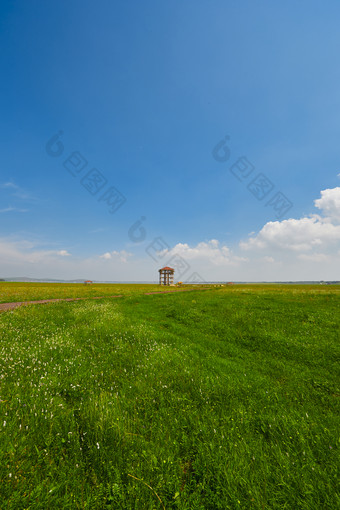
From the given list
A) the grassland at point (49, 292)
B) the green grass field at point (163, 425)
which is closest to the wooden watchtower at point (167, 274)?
the grassland at point (49, 292)

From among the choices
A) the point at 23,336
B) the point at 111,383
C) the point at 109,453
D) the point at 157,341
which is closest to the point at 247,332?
the point at 157,341

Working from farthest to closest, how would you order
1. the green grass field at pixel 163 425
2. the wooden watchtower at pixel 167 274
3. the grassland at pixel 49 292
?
the wooden watchtower at pixel 167 274 → the grassland at pixel 49 292 → the green grass field at pixel 163 425

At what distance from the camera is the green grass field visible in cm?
315

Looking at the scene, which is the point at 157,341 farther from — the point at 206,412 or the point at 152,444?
the point at 152,444

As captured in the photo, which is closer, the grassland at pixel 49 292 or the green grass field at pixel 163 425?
the green grass field at pixel 163 425

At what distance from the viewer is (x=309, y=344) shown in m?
9.89

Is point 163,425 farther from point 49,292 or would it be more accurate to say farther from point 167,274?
point 167,274

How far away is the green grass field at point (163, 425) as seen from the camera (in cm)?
315

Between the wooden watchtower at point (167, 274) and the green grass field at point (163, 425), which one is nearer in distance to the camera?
the green grass field at point (163, 425)

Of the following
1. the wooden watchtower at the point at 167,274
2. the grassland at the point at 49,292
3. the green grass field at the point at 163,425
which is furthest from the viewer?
the wooden watchtower at the point at 167,274

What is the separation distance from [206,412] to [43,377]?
4.81 m

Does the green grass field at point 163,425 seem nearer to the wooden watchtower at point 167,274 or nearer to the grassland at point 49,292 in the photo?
the grassland at point 49,292

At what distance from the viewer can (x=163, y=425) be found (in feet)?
15.2

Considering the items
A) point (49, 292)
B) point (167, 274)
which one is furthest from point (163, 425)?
point (167, 274)
